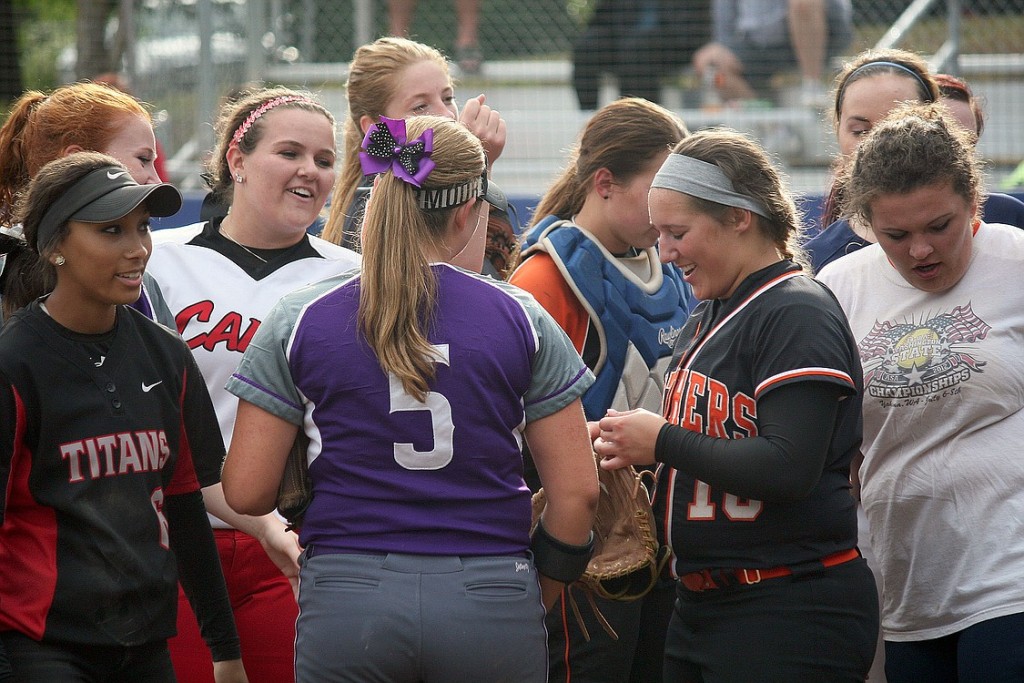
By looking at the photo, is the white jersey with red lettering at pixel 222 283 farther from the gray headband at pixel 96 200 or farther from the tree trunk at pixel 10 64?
the tree trunk at pixel 10 64

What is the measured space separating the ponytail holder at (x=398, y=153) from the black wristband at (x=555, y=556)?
0.78 metres

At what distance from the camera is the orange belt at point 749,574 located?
8.39 ft

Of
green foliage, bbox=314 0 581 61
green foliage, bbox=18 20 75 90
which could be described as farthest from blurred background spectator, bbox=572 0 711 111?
green foliage, bbox=18 20 75 90

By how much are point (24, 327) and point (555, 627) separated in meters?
1.60

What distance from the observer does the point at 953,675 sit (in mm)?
2898

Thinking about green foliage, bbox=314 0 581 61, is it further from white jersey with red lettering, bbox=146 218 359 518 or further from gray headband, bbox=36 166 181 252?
gray headband, bbox=36 166 181 252

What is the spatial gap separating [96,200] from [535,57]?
652 cm

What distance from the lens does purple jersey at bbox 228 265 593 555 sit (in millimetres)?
2291

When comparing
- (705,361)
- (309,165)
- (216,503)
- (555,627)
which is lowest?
(555,627)

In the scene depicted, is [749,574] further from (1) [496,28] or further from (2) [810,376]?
(1) [496,28]

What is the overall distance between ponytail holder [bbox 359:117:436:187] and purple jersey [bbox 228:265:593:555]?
0.22 m

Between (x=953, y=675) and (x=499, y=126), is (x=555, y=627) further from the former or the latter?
(x=499, y=126)

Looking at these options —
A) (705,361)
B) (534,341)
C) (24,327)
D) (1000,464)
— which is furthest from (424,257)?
(1000,464)

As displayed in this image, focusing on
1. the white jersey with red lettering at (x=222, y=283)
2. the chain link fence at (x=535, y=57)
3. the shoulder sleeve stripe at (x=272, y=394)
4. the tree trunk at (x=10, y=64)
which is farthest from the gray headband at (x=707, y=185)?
the tree trunk at (x=10, y=64)
